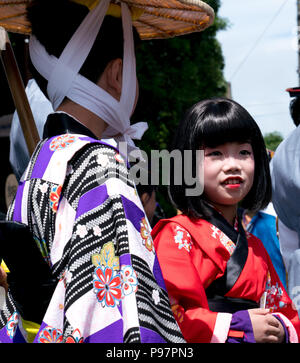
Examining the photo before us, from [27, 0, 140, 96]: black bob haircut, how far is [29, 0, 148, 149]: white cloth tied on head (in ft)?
0.08

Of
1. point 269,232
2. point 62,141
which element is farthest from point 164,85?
point 62,141

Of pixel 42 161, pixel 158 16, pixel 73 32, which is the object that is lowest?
pixel 42 161

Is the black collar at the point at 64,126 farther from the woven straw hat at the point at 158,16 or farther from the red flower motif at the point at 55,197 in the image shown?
the woven straw hat at the point at 158,16

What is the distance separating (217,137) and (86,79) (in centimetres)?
80

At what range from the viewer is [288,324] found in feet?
7.02

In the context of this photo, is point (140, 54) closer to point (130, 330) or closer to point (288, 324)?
point (288, 324)

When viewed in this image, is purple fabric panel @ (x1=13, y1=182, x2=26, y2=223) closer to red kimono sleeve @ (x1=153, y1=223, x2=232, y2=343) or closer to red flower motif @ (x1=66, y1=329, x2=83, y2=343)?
red flower motif @ (x1=66, y1=329, x2=83, y2=343)

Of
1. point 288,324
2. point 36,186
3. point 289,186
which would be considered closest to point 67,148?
point 36,186

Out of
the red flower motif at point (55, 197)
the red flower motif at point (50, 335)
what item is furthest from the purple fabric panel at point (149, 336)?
the red flower motif at point (55, 197)

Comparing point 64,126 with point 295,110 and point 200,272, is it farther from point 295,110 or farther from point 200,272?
point 295,110

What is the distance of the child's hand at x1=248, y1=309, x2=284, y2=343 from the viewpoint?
6.56 feet

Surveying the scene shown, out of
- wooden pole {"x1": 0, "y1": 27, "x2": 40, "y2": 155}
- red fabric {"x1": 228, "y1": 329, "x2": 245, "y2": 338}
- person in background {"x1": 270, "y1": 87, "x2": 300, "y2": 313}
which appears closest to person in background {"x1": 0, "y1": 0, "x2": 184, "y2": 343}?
wooden pole {"x1": 0, "y1": 27, "x2": 40, "y2": 155}

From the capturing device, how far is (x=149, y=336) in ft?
4.27
